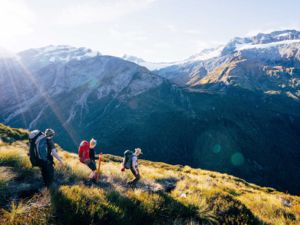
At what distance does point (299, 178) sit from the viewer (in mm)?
137250

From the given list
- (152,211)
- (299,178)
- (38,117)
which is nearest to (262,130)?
(299,178)

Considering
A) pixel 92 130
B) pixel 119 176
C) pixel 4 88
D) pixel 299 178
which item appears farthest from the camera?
pixel 4 88

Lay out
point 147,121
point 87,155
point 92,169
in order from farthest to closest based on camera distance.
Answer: point 147,121 < point 87,155 < point 92,169

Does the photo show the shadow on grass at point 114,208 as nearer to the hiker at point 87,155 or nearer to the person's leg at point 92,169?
the person's leg at point 92,169

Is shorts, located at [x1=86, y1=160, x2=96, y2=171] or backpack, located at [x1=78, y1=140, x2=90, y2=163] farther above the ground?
backpack, located at [x1=78, y1=140, x2=90, y2=163]

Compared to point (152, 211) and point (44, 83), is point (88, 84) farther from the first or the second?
point (152, 211)

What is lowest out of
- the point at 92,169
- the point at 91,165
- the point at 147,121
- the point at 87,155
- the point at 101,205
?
the point at 147,121

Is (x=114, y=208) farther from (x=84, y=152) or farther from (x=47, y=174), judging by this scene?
(x=84, y=152)

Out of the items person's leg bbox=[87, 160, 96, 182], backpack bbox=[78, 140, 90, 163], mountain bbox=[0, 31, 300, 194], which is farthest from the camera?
mountain bbox=[0, 31, 300, 194]

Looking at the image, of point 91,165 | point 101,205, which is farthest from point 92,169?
point 101,205

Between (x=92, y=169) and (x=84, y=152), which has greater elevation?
(x=84, y=152)

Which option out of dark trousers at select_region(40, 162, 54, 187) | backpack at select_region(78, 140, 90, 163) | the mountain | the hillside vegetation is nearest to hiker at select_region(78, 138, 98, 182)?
backpack at select_region(78, 140, 90, 163)

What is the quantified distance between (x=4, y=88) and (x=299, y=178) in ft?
617

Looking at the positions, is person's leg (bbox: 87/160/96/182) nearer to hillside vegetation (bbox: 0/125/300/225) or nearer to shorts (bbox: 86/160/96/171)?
shorts (bbox: 86/160/96/171)
